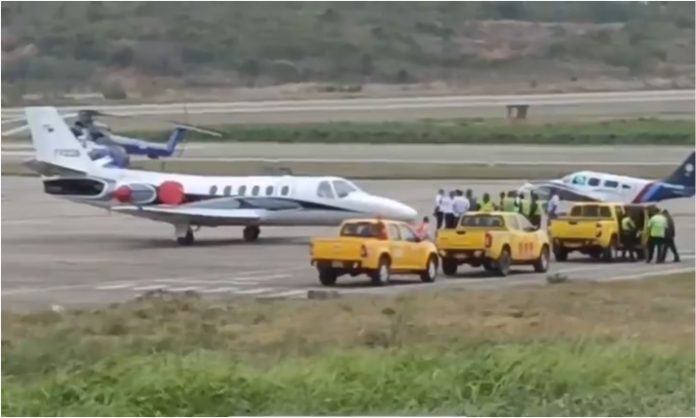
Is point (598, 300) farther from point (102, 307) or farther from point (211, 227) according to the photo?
point (211, 227)

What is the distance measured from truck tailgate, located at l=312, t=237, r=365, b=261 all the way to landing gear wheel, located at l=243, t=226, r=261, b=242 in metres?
13.1

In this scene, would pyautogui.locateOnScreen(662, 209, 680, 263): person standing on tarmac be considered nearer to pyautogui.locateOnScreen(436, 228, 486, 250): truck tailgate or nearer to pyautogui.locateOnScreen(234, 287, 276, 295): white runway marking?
pyautogui.locateOnScreen(436, 228, 486, 250): truck tailgate

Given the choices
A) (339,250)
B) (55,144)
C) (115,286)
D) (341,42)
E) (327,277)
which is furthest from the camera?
(341,42)

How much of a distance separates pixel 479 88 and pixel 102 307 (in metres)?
86.3

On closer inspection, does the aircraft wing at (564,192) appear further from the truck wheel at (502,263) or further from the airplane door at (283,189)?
the truck wheel at (502,263)

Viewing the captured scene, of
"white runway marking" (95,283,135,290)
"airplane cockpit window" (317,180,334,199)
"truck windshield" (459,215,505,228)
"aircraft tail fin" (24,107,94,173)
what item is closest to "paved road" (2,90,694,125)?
"aircraft tail fin" (24,107,94,173)

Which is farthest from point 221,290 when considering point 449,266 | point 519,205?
point 519,205

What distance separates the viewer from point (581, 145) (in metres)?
87.4

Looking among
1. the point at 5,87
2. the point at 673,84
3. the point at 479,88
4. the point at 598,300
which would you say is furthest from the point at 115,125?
the point at 598,300

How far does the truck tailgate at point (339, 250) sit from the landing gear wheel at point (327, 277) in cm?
34

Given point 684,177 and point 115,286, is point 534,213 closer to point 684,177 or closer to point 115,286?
point 684,177

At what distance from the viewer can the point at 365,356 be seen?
15.8 meters

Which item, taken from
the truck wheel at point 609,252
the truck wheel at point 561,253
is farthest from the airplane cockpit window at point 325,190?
the truck wheel at point 609,252

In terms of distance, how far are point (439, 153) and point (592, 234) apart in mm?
44179
